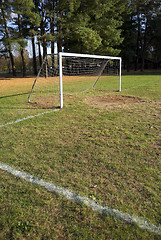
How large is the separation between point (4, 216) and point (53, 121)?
3332mm

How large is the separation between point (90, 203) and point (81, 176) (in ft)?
1.70

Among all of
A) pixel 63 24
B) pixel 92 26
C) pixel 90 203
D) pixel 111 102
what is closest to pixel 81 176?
pixel 90 203

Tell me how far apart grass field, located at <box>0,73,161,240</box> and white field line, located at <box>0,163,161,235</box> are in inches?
1.6

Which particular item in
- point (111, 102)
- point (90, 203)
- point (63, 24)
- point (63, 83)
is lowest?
point (90, 203)

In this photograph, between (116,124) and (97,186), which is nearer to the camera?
(97,186)

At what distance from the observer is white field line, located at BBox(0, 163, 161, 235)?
1.82m

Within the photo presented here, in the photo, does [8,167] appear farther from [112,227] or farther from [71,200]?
[112,227]

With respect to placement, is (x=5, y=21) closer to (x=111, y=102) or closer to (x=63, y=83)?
(x=63, y=83)

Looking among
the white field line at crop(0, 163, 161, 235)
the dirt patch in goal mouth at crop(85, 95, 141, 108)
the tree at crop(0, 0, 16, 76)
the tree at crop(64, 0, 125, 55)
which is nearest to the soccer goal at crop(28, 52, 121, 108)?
the dirt patch in goal mouth at crop(85, 95, 141, 108)

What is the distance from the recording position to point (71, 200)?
2.15 meters

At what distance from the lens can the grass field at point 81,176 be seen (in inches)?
71.1

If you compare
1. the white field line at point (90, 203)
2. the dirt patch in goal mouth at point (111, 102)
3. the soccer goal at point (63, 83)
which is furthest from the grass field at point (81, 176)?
the soccer goal at point (63, 83)

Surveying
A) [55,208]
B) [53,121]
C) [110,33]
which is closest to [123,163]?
[55,208]

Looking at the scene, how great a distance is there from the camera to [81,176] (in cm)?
259
